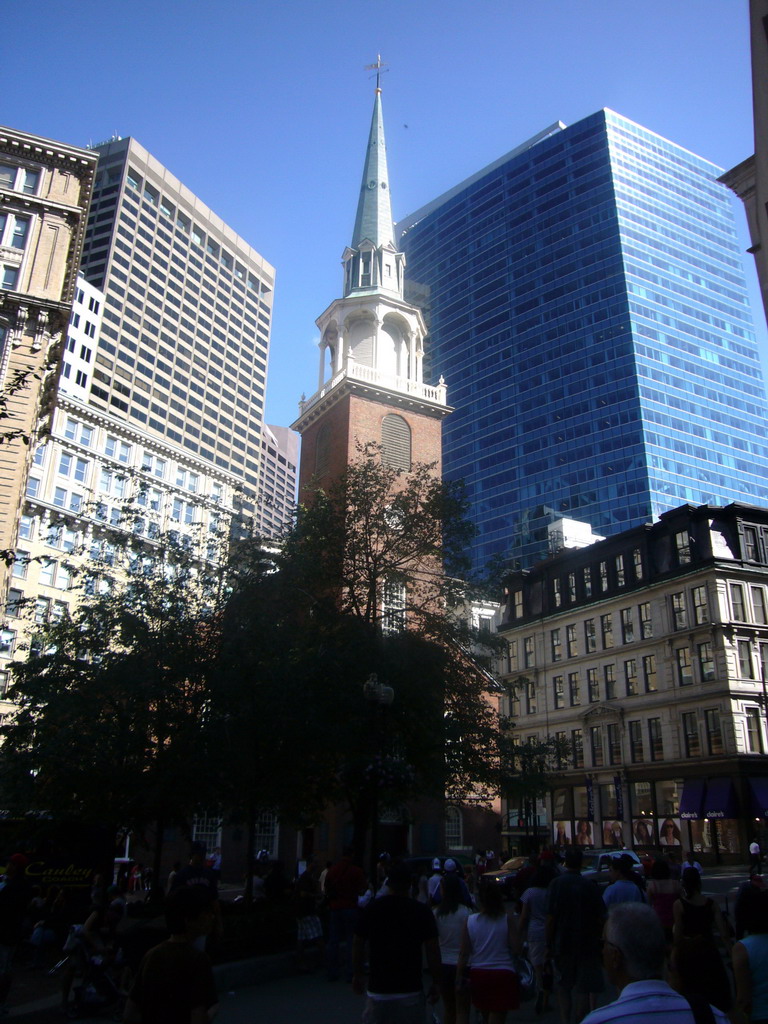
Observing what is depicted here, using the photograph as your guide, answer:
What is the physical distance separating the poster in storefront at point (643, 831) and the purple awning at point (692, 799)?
11.3 ft

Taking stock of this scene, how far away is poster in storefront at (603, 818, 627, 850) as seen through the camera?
52597mm

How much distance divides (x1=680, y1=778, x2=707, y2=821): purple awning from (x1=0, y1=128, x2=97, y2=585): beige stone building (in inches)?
1516

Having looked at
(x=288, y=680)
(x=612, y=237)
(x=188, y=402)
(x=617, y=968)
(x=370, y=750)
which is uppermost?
(x=612, y=237)

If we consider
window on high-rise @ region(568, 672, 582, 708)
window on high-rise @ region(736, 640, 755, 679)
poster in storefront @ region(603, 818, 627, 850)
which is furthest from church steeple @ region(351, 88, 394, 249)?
poster in storefront @ region(603, 818, 627, 850)

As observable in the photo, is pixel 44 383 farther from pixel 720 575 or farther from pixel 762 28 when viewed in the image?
pixel 720 575

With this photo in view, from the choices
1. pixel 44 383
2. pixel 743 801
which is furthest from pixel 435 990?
pixel 743 801

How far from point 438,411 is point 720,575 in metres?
19.8

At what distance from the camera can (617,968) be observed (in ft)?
13.6

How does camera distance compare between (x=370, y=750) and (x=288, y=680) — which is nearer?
(x=288, y=680)

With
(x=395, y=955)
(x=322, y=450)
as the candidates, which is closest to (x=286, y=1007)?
(x=395, y=955)

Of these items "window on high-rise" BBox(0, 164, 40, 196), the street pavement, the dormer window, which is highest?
the dormer window

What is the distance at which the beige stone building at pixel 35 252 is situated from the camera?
1323 inches

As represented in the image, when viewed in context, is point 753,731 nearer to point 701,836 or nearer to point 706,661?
point 706,661

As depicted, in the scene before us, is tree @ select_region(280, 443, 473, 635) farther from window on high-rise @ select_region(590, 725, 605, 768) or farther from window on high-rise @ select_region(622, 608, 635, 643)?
window on high-rise @ select_region(590, 725, 605, 768)
